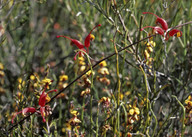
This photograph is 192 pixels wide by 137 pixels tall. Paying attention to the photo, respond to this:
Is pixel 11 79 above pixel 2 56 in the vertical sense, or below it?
below

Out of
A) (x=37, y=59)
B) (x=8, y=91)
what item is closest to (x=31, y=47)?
(x=37, y=59)

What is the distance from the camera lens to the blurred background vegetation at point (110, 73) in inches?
33.6

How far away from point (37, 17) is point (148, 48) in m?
1.59

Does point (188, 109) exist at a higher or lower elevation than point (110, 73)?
lower

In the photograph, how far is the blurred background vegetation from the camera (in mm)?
854

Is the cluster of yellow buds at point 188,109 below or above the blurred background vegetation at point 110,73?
below

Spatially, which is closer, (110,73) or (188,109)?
(188,109)

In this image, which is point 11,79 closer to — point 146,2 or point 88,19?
point 88,19

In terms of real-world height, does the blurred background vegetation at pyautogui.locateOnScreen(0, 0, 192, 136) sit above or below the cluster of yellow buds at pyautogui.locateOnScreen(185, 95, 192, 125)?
above

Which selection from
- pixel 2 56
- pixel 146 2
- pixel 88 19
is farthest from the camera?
pixel 2 56

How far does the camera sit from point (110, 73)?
4.00ft

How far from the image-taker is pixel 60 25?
2314 millimetres

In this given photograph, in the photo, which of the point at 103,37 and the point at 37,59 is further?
the point at 37,59

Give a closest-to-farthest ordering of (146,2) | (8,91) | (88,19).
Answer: (146,2) → (88,19) → (8,91)
